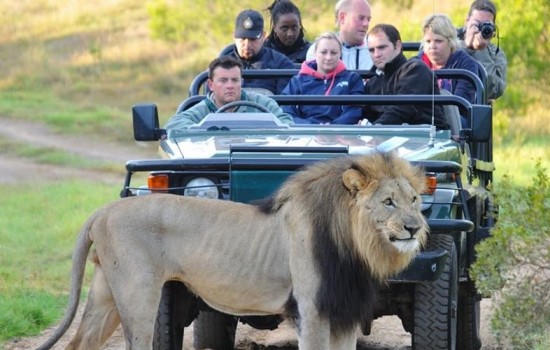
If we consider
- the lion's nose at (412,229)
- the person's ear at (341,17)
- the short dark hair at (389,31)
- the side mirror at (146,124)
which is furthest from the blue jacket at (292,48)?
the lion's nose at (412,229)

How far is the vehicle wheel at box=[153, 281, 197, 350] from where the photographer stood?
5234 millimetres

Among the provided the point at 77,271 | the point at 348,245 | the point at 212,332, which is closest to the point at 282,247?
the point at 348,245

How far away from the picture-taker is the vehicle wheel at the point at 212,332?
620 cm

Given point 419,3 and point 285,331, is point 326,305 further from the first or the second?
point 419,3

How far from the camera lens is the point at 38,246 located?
398 inches

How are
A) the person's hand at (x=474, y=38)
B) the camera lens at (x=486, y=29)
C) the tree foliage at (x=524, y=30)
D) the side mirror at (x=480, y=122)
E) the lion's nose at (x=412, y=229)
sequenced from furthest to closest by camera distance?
1. the tree foliage at (x=524, y=30)
2. the person's hand at (x=474, y=38)
3. the camera lens at (x=486, y=29)
4. the side mirror at (x=480, y=122)
5. the lion's nose at (x=412, y=229)

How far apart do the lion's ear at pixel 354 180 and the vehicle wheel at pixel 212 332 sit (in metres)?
1.72

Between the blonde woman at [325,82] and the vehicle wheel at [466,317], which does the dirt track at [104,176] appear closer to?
the vehicle wheel at [466,317]

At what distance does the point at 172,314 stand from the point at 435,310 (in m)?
1.13

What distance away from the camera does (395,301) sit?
5352mm

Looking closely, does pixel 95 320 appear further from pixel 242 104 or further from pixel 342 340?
pixel 242 104

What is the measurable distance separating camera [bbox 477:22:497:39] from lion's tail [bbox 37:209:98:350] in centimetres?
387

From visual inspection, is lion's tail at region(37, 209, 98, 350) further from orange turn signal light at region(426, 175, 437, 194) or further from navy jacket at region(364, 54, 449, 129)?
navy jacket at region(364, 54, 449, 129)

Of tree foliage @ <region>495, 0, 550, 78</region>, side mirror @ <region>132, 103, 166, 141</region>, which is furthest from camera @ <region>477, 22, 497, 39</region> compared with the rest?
tree foliage @ <region>495, 0, 550, 78</region>
